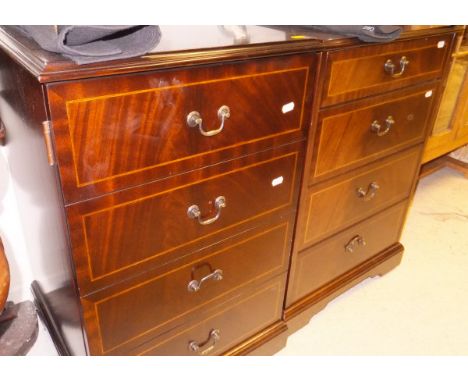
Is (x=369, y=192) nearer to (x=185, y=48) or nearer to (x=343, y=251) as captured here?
(x=343, y=251)

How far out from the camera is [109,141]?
70 centimetres

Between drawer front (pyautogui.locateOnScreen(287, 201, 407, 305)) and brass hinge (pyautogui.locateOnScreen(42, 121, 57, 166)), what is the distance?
2.62 feet

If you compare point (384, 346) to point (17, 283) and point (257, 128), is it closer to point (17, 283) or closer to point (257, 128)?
point (257, 128)

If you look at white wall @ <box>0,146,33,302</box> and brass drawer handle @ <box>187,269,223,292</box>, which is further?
white wall @ <box>0,146,33,302</box>

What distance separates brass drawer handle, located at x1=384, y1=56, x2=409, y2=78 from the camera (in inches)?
45.0

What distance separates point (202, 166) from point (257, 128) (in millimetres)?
159

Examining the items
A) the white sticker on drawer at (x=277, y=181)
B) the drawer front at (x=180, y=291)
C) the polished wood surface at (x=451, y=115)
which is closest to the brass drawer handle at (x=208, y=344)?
the drawer front at (x=180, y=291)

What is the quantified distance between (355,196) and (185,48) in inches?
32.2

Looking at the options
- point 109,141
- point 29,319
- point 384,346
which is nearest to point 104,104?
point 109,141

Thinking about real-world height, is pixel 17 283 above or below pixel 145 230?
below

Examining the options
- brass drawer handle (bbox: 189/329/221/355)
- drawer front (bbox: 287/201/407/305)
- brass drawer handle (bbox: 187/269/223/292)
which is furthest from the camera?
drawer front (bbox: 287/201/407/305)

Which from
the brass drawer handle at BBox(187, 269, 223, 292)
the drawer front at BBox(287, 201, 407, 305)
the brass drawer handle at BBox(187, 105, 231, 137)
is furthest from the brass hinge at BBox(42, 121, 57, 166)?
the drawer front at BBox(287, 201, 407, 305)

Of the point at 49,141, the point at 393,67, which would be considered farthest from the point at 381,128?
the point at 49,141

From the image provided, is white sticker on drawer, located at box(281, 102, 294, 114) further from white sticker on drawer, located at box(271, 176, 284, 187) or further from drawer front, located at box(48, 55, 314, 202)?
white sticker on drawer, located at box(271, 176, 284, 187)
